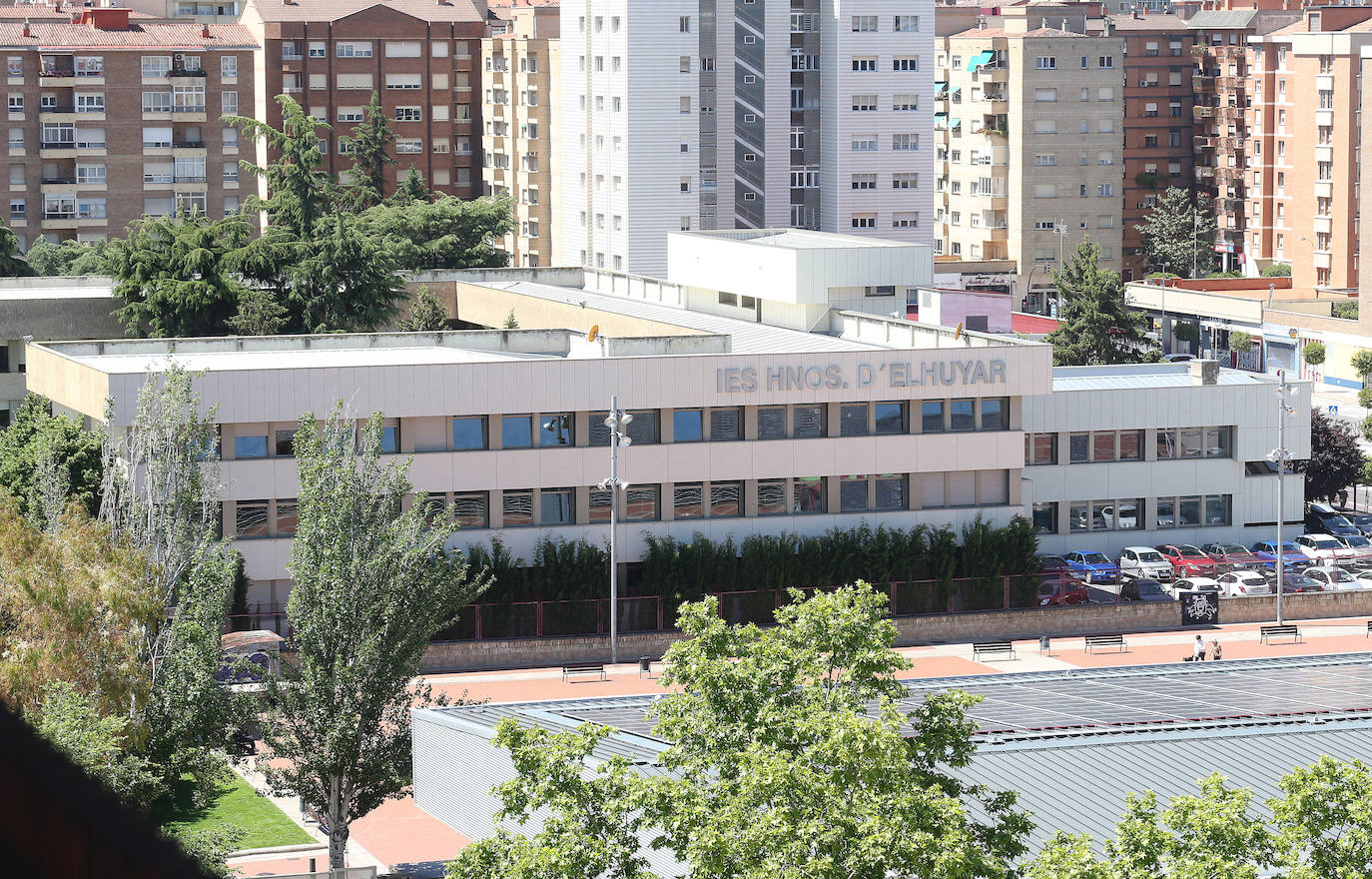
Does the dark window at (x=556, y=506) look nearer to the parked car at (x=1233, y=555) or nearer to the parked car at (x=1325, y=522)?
the parked car at (x=1233, y=555)

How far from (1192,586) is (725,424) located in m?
16.2

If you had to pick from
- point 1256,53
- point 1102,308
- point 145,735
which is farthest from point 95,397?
point 1256,53

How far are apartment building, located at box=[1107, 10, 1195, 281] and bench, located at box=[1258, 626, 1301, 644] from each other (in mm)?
83412

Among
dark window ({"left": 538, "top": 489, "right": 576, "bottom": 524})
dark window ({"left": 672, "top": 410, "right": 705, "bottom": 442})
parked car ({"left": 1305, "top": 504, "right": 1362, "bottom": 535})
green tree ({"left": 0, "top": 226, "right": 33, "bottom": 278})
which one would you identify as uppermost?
green tree ({"left": 0, "top": 226, "right": 33, "bottom": 278})

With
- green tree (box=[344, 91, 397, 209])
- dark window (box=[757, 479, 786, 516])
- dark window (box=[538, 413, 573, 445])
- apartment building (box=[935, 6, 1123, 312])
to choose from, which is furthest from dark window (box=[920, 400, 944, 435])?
apartment building (box=[935, 6, 1123, 312])

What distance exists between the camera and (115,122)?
112625 mm

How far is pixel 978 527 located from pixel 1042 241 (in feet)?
247

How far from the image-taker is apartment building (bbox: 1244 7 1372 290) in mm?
116188

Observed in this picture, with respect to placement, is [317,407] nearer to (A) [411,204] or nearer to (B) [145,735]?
(B) [145,735]

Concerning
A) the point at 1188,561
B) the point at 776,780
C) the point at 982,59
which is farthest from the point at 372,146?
the point at 776,780

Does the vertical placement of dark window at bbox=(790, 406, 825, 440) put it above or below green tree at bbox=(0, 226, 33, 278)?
below

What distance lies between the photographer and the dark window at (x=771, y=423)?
5597 cm

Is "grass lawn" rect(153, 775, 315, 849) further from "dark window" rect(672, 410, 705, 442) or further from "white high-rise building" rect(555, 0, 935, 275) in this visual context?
"white high-rise building" rect(555, 0, 935, 275)

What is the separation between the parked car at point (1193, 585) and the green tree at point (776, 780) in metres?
38.9
